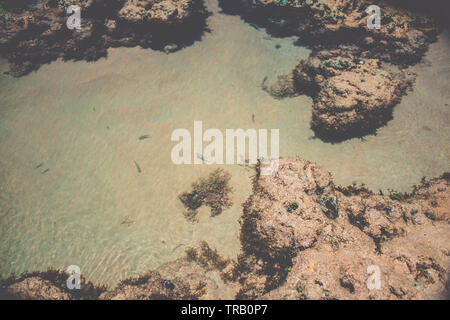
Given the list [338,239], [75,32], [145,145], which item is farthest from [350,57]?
[75,32]

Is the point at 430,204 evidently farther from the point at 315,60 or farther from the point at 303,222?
the point at 315,60

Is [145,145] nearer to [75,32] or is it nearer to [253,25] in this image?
[75,32]

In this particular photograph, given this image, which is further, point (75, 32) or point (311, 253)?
point (75, 32)

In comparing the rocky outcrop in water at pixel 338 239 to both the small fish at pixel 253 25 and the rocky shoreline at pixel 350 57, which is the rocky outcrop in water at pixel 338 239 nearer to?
the rocky shoreline at pixel 350 57

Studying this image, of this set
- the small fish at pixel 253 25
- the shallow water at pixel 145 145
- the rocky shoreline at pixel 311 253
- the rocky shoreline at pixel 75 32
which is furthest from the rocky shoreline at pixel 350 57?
the rocky shoreline at pixel 75 32

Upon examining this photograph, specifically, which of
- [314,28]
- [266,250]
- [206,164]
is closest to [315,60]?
[314,28]

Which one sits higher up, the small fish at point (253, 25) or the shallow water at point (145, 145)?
the small fish at point (253, 25)

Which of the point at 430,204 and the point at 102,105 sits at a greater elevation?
the point at 430,204
